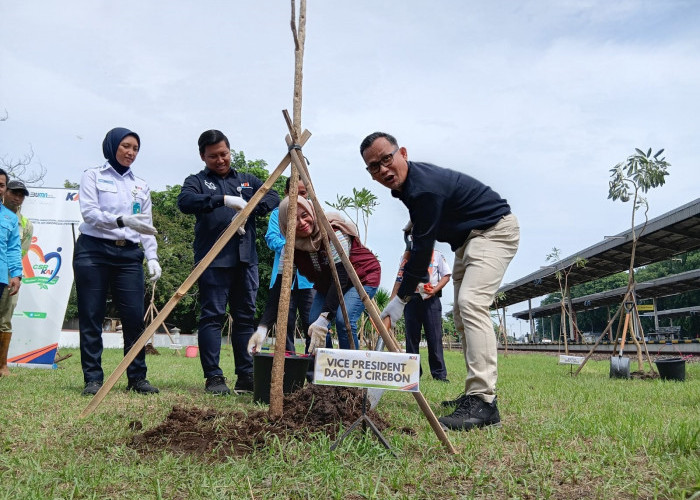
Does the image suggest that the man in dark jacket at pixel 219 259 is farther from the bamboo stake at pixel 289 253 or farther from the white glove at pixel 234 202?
the bamboo stake at pixel 289 253

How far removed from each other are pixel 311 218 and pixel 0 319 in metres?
4.78

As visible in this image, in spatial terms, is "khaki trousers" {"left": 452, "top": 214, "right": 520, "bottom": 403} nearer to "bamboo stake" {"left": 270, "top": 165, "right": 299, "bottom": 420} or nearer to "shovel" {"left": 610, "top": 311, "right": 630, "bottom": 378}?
"bamboo stake" {"left": 270, "top": 165, "right": 299, "bottom": 420}

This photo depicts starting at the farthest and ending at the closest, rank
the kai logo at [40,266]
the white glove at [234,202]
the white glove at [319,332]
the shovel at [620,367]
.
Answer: the kai logo at [40,266], the shovel at [620,367], the white glove at [234,202], the white glove at [319,332]

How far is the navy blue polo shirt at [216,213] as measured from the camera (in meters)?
4.15

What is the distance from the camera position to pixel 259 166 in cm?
2912

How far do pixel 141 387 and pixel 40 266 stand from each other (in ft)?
16.2

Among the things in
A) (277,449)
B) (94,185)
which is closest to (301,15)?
(94,185)

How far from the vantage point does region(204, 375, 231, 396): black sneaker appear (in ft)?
13.6

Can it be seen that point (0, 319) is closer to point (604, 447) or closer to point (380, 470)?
point (380, 470)

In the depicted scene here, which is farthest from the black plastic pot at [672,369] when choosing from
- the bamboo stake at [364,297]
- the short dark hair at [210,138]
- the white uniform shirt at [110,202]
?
the white uniform shirt at [110,202]

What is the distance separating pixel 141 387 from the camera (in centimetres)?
421

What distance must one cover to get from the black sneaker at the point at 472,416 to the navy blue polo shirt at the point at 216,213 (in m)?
1.99

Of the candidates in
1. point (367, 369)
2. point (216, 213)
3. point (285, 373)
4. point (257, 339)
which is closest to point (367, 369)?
point (367, 369)

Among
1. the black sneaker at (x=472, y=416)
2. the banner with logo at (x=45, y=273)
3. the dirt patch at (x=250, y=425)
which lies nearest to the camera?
the dirt patch at (x=250, y=425)
